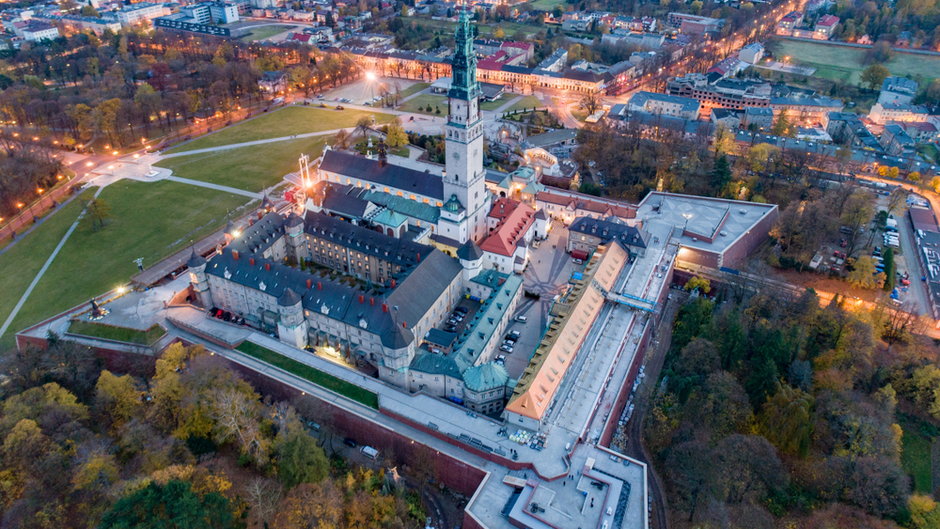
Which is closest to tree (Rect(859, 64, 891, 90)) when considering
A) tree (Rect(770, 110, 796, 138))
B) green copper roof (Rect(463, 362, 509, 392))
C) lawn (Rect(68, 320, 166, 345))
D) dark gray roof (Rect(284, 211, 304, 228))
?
tree (Rect(770, 110, 796, 138))

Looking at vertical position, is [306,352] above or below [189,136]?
below

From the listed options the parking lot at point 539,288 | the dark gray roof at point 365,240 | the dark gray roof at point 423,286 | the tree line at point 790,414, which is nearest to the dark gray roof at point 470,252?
the dark gray roof at point 423,286

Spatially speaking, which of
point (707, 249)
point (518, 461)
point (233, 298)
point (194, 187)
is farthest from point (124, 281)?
point (707, 249)

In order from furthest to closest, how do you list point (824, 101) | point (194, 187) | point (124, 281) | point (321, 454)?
point (824, 101), point (194, 187), point (124, 281), point (321, 454)

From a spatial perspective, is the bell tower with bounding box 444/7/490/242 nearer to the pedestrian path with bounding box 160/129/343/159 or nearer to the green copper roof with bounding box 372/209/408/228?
the green copper roof with bounding box 372/209/408/228

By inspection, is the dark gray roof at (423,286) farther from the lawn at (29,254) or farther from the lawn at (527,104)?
the lawn at (527,104)

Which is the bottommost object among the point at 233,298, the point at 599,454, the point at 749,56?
the point at 599,454

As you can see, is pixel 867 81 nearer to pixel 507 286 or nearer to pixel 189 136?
pixel 507 286

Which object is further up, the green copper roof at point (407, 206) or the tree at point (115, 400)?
the green copper roof at point (407, 206)
